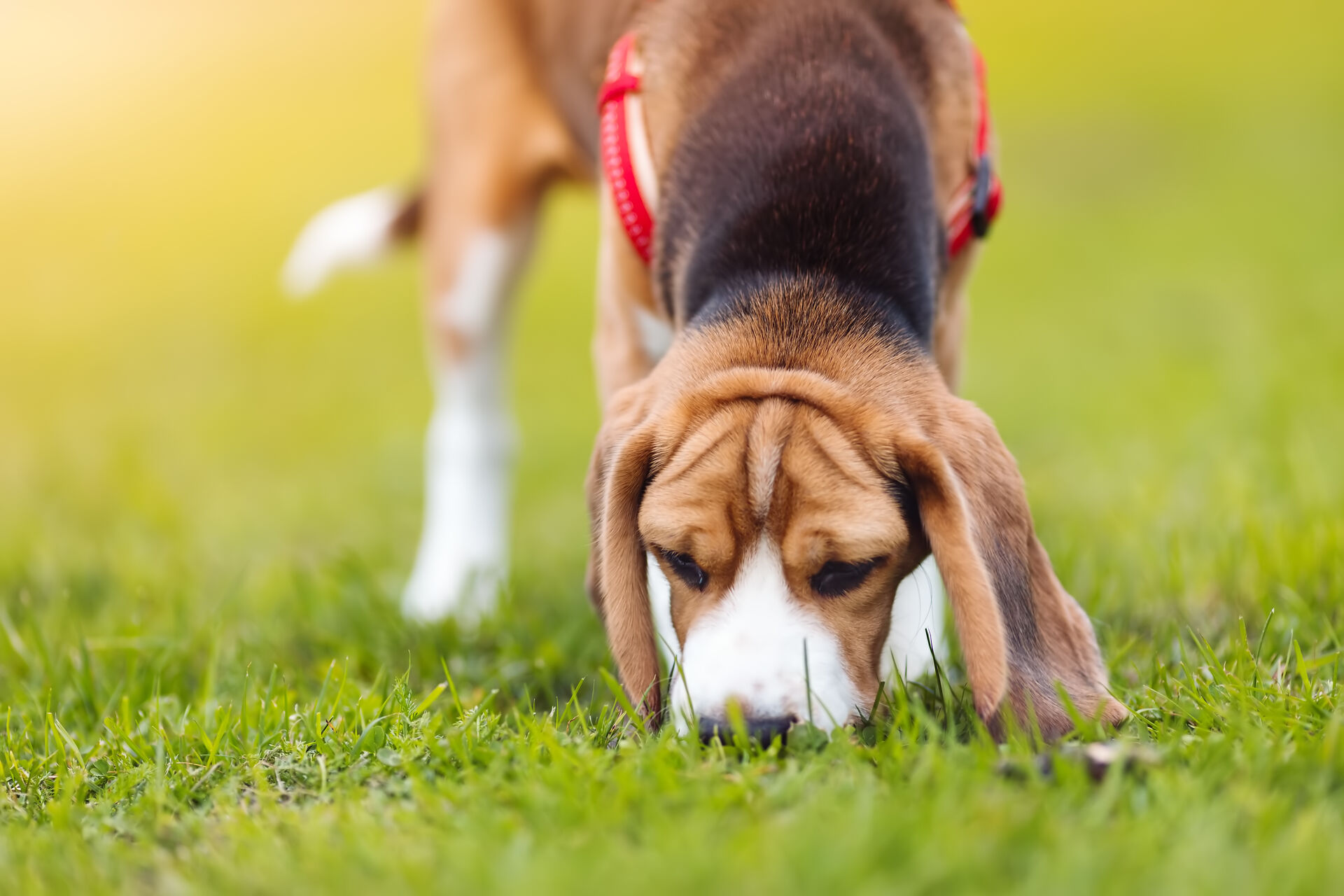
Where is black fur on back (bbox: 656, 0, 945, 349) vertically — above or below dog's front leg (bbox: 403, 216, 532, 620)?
above

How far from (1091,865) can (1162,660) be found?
130cm

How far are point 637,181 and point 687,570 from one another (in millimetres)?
1235

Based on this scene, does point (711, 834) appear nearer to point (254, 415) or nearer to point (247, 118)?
point (254, 415)

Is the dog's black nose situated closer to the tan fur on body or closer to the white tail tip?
the tan fur on body

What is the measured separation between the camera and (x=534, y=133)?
4.83 metres

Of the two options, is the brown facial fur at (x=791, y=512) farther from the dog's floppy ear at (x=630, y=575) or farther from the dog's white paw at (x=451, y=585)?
the dog's white paw at (x=451, y=585)

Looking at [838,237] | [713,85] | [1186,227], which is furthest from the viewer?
[1186,227]

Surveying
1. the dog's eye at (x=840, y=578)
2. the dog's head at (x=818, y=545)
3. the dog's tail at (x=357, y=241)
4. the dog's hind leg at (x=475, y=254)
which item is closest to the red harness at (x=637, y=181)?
the dog's head at (x=818, y=545)

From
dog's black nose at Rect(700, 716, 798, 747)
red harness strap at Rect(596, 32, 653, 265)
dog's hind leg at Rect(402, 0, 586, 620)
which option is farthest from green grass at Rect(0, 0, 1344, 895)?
red harness strap at Rect(596, 32, 653, 265)

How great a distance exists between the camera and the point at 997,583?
8.52 feet

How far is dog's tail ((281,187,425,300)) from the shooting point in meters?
5.69

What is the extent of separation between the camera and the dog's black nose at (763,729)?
2490 mm

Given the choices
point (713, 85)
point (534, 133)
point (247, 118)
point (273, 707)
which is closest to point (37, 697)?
point (273, 707)

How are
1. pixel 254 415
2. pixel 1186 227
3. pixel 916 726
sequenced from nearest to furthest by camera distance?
1. pixel 916 726
2. pixel 254 415
3. pixel 1186 227
